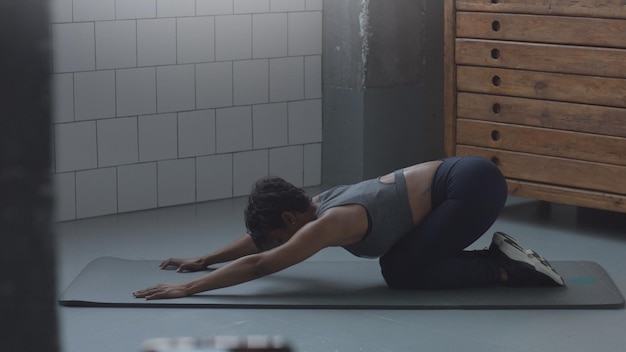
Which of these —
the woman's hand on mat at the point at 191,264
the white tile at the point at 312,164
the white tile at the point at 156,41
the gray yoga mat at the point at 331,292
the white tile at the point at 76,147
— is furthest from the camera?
the white tile at the point at 312,164

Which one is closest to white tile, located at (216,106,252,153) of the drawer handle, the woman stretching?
the drawer handle

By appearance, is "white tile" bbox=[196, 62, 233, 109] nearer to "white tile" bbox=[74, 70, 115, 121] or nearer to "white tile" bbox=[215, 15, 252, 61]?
"white tile" bbox=[215, 15, 252, 61]

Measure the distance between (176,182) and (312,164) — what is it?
40.3 inches

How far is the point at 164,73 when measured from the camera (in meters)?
5.69

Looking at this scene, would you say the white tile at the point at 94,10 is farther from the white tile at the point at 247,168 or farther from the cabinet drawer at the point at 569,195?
the cabinet drawer at the point at 569,195

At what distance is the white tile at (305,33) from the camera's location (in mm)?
6188

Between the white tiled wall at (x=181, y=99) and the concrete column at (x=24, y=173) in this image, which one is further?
the white tiled wall at (x=181, y=99)

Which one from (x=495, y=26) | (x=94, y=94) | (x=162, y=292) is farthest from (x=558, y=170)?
(x=94, y=94)

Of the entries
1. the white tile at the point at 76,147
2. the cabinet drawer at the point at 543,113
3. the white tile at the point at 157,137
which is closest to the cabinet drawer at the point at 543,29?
the cabinet drawer at the point at 543,113

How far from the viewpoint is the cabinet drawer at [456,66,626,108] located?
16.0 ft

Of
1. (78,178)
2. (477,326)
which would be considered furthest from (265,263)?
(78,178)

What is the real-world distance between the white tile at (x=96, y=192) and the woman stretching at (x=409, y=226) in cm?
166

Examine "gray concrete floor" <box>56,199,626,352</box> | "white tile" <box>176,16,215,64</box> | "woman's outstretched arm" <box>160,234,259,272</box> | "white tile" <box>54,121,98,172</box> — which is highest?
"white tile" <box>176,16,215,64</box>

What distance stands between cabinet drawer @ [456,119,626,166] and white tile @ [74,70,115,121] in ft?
6.54
